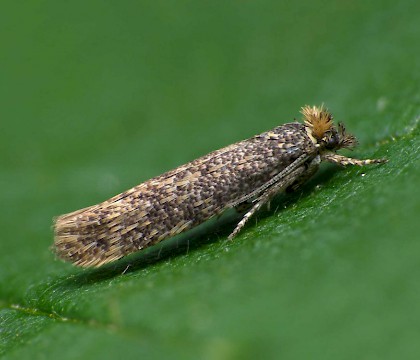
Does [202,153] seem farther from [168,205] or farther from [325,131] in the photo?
[168,205]

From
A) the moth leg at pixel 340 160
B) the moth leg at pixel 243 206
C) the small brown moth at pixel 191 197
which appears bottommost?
the moth leg at pixel 340 160

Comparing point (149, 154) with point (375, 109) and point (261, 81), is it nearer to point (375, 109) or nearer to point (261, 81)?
point (261, 81)

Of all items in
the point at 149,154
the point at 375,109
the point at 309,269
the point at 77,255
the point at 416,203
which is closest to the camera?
the point at 309,269

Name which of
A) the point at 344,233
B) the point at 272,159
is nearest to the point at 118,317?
the point at 344,233

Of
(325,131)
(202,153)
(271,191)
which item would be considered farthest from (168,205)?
(202,153)

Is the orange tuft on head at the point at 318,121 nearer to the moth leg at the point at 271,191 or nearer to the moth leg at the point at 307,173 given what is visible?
the moth leg at the point at 307,173

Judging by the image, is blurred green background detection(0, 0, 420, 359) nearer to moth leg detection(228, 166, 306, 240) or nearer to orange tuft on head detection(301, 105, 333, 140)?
moth leg detection(228, 166, 306, 240)

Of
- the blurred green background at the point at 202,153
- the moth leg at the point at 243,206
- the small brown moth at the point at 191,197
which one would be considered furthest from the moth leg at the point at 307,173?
the moth leg at the point at 243,206
